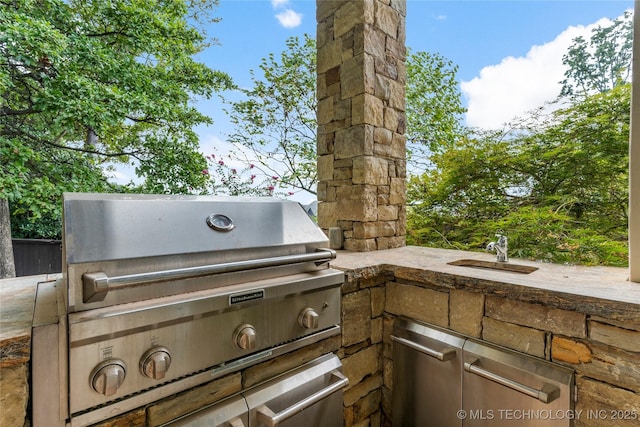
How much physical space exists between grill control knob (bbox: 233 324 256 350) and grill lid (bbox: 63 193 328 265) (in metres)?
0.29

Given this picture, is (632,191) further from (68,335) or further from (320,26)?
(320,26)

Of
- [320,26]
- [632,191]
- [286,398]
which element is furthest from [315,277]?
[320,26]

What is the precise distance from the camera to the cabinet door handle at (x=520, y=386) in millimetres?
1143

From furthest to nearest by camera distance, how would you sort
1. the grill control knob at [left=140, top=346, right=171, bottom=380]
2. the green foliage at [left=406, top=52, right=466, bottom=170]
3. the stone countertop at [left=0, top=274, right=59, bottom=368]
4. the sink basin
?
the green foliage at [left=406, top=52, right=466, bottom=170], the sink basin, the grill control knob at [left=140, top=346, right=171, bottom=380], the stone countertop at [left=0, top=274, right=59, bottom=368]

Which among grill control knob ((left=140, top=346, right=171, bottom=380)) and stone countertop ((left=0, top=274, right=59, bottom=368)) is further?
grill control knob ((left=140, top=346, right=171, bottom=380))

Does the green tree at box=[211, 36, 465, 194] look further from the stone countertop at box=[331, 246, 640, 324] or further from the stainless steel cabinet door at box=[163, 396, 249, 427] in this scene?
the stainless steel cabinet door at box=[163, 396, 249, 427]

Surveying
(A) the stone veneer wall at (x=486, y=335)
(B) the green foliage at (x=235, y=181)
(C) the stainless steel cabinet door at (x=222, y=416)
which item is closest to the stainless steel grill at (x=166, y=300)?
(C) the stainless steel cabinet door at (x=222, y=416)

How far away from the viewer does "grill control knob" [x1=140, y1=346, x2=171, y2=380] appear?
884 mm

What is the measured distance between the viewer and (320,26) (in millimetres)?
2502

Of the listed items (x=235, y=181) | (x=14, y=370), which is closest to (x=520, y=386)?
(x=14, y=370)

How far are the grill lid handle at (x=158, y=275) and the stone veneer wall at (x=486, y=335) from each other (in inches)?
18.8

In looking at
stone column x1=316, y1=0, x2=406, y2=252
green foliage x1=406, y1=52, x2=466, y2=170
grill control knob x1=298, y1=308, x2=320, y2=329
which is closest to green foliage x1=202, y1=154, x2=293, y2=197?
stone column x1=316, y1=0, x2=406, y2=252

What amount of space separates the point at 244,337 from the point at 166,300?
0.30 metres

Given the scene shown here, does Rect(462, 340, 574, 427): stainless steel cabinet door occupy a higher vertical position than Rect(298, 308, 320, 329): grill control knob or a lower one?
lower
